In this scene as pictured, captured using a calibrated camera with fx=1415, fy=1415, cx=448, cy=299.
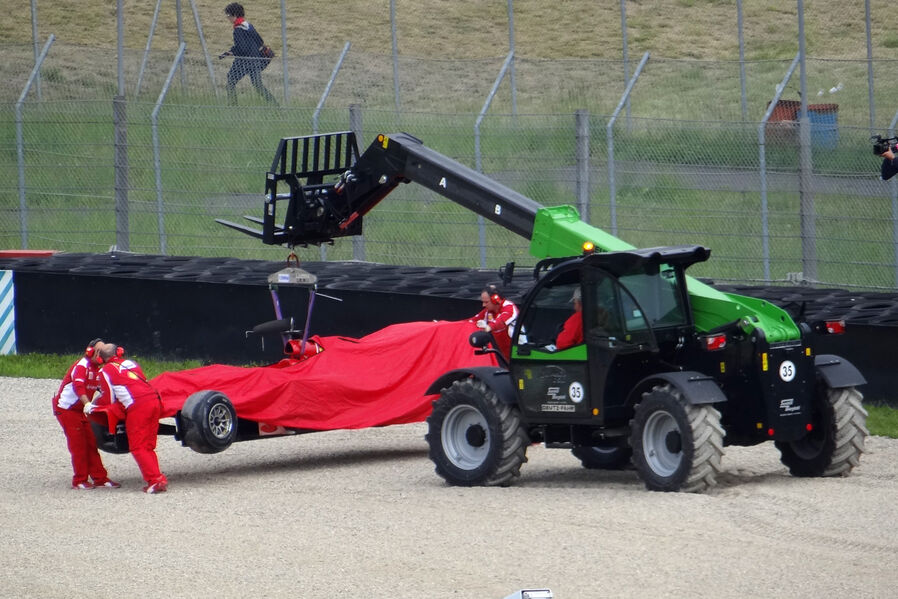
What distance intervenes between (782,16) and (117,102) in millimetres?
17841

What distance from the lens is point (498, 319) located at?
42.4 ft

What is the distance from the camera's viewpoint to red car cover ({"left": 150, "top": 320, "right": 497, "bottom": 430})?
470 inches

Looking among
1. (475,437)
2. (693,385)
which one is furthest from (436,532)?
(693,385)

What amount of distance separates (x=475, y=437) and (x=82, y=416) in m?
3.18

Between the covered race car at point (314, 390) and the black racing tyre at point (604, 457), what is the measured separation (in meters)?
1.49

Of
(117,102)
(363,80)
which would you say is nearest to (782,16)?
(363,80)

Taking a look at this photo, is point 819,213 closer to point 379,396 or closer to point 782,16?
point 379,396

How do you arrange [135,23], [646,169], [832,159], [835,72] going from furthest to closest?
[135,23], [835,72], [646,169], [832,159]

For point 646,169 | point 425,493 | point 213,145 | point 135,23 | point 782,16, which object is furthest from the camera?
point 135,23

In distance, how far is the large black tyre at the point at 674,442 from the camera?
32.8 ft

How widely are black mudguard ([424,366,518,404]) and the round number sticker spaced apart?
207 centimetres

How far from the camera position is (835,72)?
25844 millimetres

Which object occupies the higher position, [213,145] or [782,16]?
[782,16]

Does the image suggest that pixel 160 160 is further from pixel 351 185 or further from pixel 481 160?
pixel 351 185
